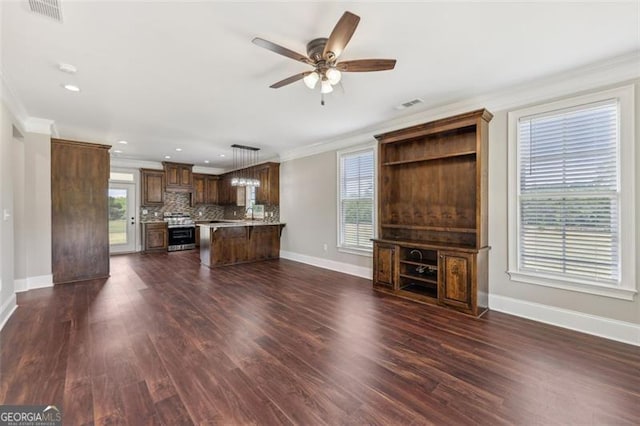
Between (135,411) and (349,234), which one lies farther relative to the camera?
(349,234)

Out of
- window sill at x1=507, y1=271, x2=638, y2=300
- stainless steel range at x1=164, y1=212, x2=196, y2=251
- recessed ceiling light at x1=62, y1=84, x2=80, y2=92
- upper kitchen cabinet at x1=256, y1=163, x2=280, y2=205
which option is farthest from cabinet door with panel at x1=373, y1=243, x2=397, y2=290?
stainless steel range at x1=164, y1=212, x2=196, y2=251

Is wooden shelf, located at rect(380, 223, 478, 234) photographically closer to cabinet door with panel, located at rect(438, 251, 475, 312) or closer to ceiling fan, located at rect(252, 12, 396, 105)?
cabinet door with panel, located at rect(438, 251, 475, 312)

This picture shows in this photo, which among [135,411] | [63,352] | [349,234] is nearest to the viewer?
[135,411]

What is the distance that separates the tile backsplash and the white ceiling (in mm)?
3953

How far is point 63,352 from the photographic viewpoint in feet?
8.06

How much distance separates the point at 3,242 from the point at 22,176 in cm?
180

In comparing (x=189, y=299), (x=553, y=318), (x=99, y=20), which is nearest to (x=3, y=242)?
(x=189, y=299)

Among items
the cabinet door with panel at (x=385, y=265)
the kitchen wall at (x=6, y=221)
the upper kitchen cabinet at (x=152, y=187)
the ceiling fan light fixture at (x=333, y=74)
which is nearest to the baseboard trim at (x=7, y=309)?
the kitchen wall at (x=6, y=221)

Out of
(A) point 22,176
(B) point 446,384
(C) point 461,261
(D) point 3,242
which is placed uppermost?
(A) point 22,176

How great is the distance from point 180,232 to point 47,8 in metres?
7.42

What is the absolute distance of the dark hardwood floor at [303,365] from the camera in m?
1.79

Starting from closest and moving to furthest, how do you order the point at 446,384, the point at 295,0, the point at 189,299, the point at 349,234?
the point at 295,0 < the point at 446,384 < the point at 189,299 < the point at 349,234

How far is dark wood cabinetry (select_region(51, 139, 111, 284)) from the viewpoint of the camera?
Answer: 4707 millimetres

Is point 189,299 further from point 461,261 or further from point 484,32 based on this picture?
point 484,32
